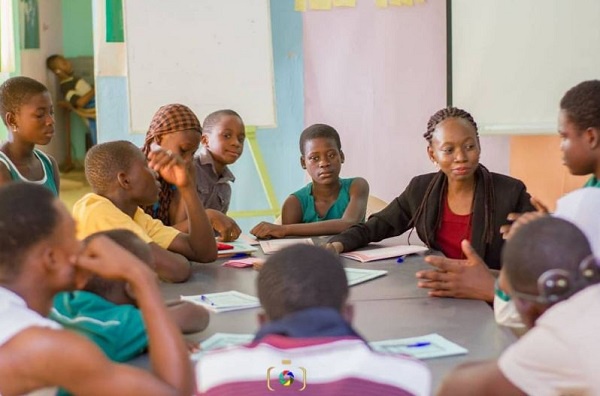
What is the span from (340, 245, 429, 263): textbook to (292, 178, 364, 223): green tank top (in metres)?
0.67

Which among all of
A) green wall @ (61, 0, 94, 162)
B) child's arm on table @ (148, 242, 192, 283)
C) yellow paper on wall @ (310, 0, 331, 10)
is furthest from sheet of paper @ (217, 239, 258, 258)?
green wall @ (61, 0, 94, 162)

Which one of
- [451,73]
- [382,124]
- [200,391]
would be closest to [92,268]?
[200,391]

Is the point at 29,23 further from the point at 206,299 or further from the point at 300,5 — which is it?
the point at 206,299

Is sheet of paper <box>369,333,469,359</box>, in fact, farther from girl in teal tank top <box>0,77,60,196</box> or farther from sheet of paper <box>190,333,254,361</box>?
girl in teal tank top <box>0,77,60,196</box>

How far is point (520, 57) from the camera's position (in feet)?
13.9

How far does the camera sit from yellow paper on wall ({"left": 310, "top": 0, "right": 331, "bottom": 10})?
5.07 metres

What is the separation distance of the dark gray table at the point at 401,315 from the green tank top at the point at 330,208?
1.08 meters

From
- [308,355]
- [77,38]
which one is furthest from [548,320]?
[77,38]

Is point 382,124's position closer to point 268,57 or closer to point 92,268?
point 268,57

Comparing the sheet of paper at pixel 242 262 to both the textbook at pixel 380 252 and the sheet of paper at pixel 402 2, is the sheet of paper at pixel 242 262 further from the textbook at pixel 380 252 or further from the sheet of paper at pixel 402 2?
the sheet of paper at pixel 402 2

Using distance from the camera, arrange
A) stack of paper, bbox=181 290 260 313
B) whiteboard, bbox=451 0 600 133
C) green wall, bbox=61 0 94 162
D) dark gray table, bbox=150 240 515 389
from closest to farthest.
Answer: dark gray table, bbox=150 240 515 389
stack of paper, bbox=181 290 260 313
whiteboard, bbox=451 0 600 133
green wall, bbox=61 0 94 162

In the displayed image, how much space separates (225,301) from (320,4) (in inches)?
125

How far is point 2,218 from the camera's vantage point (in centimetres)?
151

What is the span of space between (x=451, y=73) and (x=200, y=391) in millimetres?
3348
